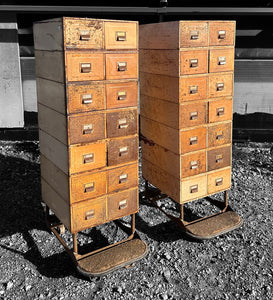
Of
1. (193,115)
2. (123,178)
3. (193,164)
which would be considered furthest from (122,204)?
(193,115)

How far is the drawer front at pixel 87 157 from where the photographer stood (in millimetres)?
3982

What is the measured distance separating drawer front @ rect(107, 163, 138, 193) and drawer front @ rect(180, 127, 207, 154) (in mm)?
705

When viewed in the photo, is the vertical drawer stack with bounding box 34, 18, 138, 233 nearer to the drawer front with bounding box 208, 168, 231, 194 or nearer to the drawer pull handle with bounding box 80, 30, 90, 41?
the drawer pull handle with bounding box 80, 30, 90, 41

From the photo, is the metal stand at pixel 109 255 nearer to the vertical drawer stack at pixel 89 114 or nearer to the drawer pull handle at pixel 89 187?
the vertical drawer stack at pixel 89 114

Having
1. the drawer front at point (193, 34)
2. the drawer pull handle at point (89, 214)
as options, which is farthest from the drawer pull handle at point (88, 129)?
the drawer front at point (193, 34)

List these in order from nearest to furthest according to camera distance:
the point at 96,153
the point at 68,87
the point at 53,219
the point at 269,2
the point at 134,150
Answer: the point at 68,87 → the point at 96,153 → the point at 134,150 → the point at 53,219 → the point at 269,2

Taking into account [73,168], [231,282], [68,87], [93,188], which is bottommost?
[231,282]

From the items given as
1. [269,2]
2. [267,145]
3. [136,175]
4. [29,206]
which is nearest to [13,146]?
[29,206]

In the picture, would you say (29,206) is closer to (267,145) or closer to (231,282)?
(231,282)

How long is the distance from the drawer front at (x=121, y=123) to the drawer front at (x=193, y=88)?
0.67 m

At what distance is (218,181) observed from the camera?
5152 millimetres

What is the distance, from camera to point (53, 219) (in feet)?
16.4

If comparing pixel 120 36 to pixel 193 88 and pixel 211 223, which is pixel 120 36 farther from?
pixel 211 223

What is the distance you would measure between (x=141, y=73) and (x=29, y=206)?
254 cm
